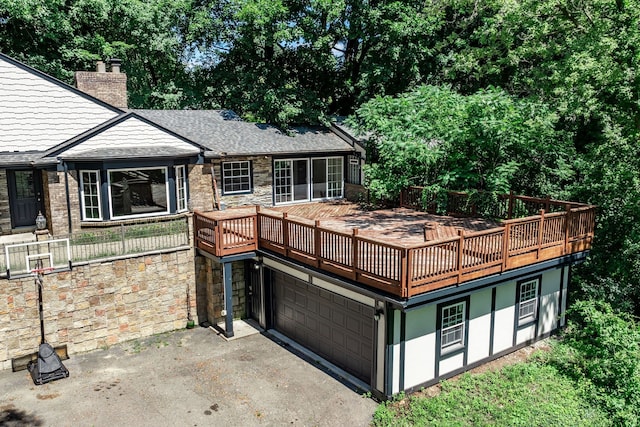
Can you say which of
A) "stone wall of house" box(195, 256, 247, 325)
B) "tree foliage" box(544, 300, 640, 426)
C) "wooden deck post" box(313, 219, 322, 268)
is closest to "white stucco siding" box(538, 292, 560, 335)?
"tree foliage" box(544, 300, 640, 426)

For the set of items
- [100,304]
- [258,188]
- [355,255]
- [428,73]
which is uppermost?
[428,73]

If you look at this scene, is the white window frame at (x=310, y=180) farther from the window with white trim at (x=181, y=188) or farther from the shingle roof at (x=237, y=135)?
the window with white trim at (x=181, y=188)

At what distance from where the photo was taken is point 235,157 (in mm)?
18391

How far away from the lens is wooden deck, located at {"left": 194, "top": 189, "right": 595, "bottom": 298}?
34.4 feet

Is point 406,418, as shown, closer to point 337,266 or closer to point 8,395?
point 337,266

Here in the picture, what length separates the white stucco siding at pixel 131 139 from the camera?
50.1ft

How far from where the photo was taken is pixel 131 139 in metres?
15.8

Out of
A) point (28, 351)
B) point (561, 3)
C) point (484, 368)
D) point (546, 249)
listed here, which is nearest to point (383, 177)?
point (546, 249)

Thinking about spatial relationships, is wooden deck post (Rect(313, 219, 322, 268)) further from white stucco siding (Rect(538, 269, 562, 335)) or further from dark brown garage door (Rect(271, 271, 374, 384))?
white stucco siding (Rect(538, 269, 562, 335))

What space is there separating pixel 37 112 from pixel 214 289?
7934mm

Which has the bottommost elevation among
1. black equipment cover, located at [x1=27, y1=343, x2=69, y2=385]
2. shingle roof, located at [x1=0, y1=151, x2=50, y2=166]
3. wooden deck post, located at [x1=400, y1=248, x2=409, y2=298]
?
black equipment cover, located at [x1=27, y1=343, x2=69, y2=385]

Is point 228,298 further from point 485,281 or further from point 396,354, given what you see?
point 485,281

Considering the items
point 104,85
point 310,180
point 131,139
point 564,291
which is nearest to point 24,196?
point 131,139

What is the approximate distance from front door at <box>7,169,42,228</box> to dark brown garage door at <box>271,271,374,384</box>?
8.55m
